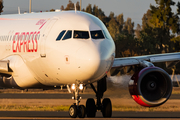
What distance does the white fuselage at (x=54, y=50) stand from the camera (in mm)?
19156

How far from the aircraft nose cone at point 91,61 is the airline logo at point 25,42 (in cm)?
332

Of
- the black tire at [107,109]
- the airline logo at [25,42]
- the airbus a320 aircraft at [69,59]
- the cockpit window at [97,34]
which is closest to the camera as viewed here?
the airbus a320 aircraft at [69,59]

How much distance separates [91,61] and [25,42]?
4992 mm

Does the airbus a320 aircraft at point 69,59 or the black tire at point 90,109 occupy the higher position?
the airbus a320 aircraft at point 69,59

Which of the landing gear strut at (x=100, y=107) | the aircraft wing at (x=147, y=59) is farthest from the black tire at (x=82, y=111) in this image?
the aircraft wing at (x=147, y=59)

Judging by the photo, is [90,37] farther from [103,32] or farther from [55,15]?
[55,15]

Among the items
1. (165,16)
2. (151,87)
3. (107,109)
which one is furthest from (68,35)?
(165,16)

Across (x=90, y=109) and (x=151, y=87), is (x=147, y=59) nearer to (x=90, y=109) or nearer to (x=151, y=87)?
(x=151, y=87)

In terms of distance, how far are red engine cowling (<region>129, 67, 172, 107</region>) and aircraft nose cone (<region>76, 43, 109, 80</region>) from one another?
3.86 metres

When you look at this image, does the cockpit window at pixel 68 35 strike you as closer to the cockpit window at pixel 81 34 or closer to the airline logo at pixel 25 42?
the cockpit window at pixel 81 34

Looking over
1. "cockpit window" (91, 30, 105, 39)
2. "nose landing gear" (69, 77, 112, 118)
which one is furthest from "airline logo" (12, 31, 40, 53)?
"cockpit window" (91, 30, 105, 39)

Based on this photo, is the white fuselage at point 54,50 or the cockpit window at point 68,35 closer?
the white fuselage at point 54,50

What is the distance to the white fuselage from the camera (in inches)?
754

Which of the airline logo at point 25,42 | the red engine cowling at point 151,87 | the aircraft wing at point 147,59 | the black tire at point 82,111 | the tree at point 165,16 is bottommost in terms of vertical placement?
the black tire at point 82,111
